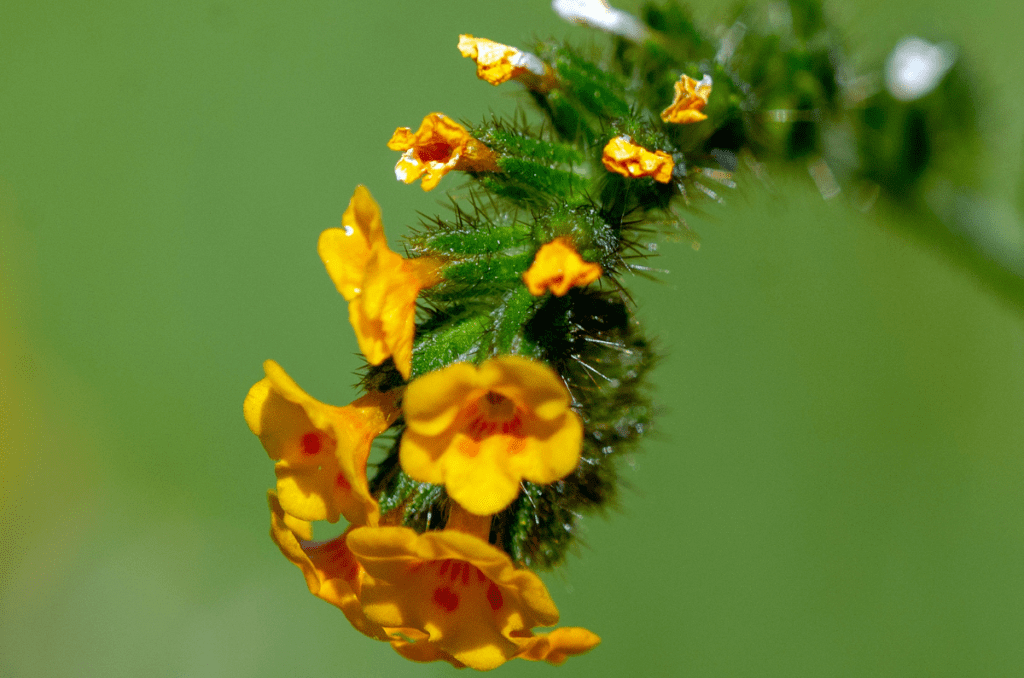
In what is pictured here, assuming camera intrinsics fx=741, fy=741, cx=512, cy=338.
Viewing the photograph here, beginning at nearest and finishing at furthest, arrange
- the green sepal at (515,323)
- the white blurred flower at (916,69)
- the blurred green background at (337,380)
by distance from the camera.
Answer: the green sepal at (515,323)
the white blurred flower at (916,69)
the blurred green background at (337,380)

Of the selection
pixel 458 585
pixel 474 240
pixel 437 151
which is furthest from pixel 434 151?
pixel 458 585

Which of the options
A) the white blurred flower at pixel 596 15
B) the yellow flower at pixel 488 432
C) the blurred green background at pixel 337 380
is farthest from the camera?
the blurred green background at pixel 337 380

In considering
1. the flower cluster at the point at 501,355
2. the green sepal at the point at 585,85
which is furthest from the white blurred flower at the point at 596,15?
the green sepal at the point at 585,85

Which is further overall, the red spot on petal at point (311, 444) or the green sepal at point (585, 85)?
the green sepal at point (585, 85)

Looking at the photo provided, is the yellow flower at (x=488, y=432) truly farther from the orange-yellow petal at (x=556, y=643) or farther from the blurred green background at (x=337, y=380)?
the blurred green background at (x=337, y=380)

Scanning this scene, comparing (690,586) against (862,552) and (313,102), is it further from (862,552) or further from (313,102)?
(313,102)
